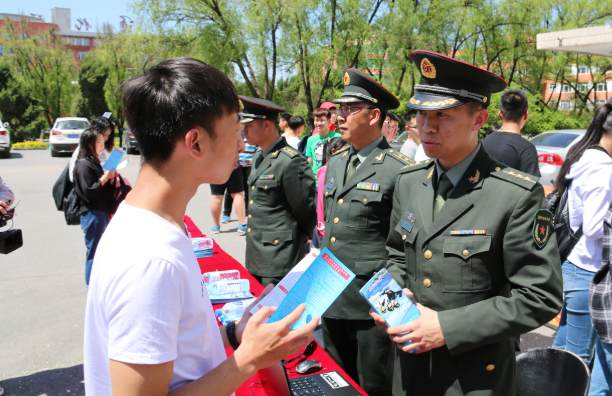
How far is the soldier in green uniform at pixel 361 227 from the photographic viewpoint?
2.46m

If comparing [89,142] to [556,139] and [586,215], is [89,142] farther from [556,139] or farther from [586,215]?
[556,139]

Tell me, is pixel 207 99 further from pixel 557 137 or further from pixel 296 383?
pixel 557 137

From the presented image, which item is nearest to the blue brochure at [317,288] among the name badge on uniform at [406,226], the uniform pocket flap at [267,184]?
the name badge on uniform at [406,226]

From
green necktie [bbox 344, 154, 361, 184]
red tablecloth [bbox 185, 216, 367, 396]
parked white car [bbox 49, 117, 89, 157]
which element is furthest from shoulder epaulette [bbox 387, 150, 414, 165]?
parked white car [bbox 49, 117, 89, 157]

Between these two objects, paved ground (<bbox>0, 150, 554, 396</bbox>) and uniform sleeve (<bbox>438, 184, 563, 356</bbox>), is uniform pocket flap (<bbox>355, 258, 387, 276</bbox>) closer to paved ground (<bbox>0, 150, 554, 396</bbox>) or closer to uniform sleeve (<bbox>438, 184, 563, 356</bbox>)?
uniform sleeve (<bbox>438, 184, 563, 356</bbox>)

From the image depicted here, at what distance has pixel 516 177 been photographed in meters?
1.65

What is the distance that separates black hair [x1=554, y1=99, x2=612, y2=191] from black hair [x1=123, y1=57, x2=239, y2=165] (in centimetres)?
247

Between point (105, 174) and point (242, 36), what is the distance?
45.1ft

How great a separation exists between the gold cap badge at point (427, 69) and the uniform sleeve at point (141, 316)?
4.74ft

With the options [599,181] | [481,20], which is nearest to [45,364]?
[599,181]

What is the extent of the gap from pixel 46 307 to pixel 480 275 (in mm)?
4493

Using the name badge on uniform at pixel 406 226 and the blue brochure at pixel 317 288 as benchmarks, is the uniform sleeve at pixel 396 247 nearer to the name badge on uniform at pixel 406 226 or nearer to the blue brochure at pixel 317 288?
the name badge on uniform at pixel 406 226

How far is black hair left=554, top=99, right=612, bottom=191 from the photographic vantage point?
8.43 ft

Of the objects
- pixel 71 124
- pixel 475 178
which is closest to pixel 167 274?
pixel 475 178
